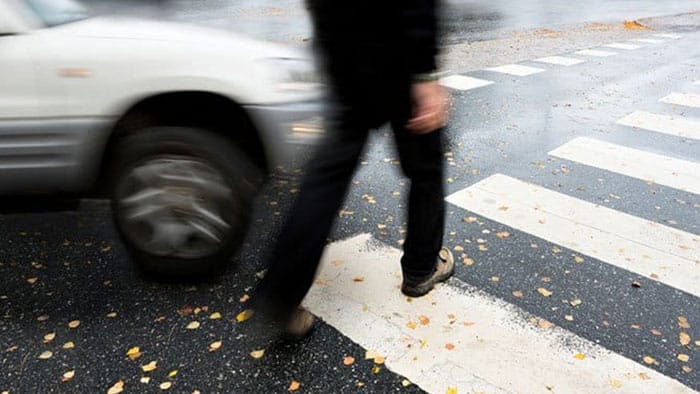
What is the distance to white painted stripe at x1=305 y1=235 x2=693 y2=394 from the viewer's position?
8.50 ft

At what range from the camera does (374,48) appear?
2285 millimetres

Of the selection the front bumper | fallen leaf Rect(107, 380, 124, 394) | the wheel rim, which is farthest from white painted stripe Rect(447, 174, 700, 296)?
fallen leaf Rect(107, 380, 124, 394)

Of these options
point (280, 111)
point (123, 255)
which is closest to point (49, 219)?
point (123, 255)

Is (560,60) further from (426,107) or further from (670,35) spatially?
(426,107)

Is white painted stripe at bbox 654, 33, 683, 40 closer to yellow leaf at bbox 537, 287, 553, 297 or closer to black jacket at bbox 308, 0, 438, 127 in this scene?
yellow leaf at bbox 537, 287, 553, 297

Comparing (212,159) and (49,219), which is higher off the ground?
(212,159)

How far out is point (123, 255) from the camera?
3.60m

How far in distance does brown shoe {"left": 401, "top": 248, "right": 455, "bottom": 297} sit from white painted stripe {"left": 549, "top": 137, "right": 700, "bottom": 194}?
261cm

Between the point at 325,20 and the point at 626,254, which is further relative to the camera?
the point at 626,254

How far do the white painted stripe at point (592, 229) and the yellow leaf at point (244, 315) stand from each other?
2.01m

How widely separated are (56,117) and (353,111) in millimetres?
1650

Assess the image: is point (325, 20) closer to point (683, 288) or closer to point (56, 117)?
point (56, 117)

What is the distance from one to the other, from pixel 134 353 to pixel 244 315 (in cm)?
57

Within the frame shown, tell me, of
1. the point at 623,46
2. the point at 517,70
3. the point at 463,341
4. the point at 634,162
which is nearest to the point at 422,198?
the point at 463,341
